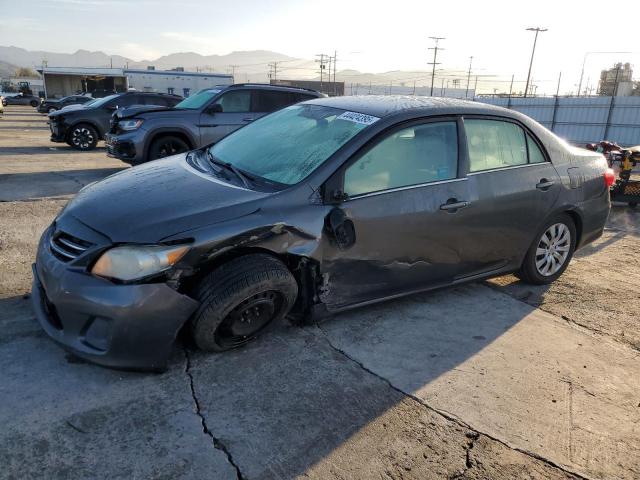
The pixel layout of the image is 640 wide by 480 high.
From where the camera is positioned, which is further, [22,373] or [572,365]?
[572,365]

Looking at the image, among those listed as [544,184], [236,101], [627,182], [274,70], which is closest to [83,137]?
[236,101]

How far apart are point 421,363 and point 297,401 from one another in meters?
0.92

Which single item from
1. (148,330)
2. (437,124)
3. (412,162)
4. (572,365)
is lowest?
(572,365)

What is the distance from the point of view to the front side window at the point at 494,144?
12.4 feet

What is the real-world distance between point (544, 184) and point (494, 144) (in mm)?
601

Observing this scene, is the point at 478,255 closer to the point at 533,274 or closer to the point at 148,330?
the point at 533,274

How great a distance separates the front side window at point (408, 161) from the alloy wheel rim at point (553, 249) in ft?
4.35

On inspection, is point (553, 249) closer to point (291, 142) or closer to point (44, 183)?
point (291, 142)

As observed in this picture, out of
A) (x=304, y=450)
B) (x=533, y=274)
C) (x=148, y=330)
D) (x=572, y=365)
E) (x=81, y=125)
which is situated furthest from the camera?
(x=81, y=125)

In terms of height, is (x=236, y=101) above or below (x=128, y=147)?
above

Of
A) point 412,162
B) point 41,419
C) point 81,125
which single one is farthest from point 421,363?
point 81,125

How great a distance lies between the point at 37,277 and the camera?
9.93 ft

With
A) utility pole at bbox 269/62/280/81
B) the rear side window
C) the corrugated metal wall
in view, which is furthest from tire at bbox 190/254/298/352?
utility pole at bbox 269/62/280/81

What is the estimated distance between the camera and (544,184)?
4117 mm
